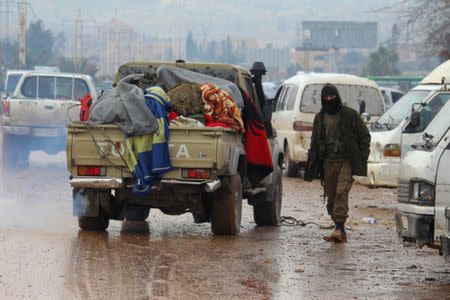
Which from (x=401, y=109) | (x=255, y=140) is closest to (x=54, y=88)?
(x=401, y=109)

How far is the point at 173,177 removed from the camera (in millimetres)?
13953

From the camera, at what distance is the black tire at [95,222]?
14.7 m

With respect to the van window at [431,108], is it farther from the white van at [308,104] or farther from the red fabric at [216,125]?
the white van at [308,104]

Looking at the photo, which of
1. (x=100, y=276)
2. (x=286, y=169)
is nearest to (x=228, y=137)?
(x=100, y=276)

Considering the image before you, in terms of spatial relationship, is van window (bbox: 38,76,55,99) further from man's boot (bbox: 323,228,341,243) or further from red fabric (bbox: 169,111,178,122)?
man's boot (bbox: 323,228,341,243)

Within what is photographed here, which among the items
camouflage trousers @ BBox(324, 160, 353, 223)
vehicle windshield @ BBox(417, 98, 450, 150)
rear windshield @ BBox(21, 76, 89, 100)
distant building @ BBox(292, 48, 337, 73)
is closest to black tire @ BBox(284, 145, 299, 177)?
rear windshield @ BBox(21, 76, 89, 100)

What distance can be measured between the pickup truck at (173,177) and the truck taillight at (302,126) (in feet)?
34.9

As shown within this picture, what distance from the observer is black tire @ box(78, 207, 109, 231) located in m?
14.7

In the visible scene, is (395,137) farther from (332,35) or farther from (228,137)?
(332,35)

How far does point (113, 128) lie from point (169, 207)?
1210 millimetres

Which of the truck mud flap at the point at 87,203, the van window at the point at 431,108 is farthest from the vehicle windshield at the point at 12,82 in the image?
the truck mud flap at the point at 87,203

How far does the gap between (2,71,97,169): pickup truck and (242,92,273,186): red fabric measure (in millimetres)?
10379

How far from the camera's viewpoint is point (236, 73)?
637 inches

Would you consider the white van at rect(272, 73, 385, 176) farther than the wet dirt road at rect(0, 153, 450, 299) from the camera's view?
Yes
